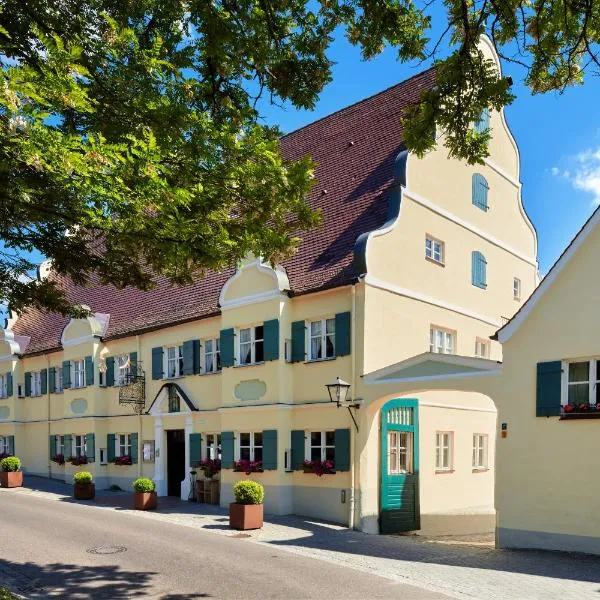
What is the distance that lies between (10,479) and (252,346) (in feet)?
38.7

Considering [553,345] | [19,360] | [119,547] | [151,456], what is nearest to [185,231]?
[119,547]

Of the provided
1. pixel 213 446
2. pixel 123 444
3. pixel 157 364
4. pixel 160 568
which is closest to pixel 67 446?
pixel 123 444

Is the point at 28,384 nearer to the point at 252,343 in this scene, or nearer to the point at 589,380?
the point at 252,343

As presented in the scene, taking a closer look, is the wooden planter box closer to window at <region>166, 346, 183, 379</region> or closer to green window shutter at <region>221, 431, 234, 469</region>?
window at <region>166, 346, 183, 379</region>

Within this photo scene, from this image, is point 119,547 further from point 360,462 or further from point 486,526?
point 486,526

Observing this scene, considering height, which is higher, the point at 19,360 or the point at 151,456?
the point at 19,360

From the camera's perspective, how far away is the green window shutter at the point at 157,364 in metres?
22.3

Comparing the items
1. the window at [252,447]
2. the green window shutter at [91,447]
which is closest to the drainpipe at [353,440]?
the window at [252,447]

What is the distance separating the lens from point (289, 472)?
57.5 ft

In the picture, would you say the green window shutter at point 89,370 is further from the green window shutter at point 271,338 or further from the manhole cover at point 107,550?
the manhole cover at point 107,550

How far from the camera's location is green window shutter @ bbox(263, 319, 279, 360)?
58.4ft

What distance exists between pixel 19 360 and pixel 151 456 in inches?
426

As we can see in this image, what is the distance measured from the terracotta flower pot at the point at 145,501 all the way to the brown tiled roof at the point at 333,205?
5403mm

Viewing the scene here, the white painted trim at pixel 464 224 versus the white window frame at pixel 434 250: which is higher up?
the white painted trim at pixel 464 224
